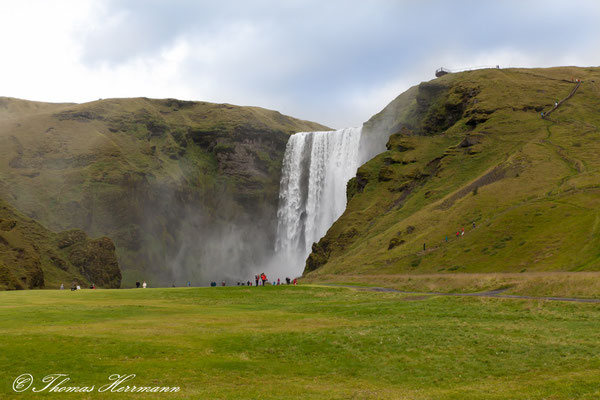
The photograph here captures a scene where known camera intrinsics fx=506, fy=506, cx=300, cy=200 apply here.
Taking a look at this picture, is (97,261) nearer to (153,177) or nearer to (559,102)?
(153,177)

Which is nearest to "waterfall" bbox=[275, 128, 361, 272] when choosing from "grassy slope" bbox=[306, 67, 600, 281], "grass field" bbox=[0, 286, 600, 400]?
"grassy slope" bbox=[306, 67, 600, 281]

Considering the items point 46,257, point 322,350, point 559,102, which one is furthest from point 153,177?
point 322,350

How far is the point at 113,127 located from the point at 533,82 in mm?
112950

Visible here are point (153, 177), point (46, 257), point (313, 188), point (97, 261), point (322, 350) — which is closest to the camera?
point (322, 350)

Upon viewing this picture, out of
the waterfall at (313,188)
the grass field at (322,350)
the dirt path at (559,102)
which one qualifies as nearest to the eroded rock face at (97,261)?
the waterfall at (313,188)

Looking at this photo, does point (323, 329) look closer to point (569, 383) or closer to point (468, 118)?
point (569, 383)

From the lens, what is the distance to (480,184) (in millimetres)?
78438

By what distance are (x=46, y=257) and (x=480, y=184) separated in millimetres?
73684

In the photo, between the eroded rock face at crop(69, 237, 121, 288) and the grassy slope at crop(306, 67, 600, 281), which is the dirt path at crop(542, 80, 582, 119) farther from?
the eroded rock face at crop(69, 237, 121, 288)

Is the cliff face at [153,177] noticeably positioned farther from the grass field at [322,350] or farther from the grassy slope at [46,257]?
the grass field at [322,350]

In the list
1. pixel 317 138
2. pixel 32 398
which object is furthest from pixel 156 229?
pixel 32 398

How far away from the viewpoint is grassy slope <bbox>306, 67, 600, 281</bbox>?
57.2 metres

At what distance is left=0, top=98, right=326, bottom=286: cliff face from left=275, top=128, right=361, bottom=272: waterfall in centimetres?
1491

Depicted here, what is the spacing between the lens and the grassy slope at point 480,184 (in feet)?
188
